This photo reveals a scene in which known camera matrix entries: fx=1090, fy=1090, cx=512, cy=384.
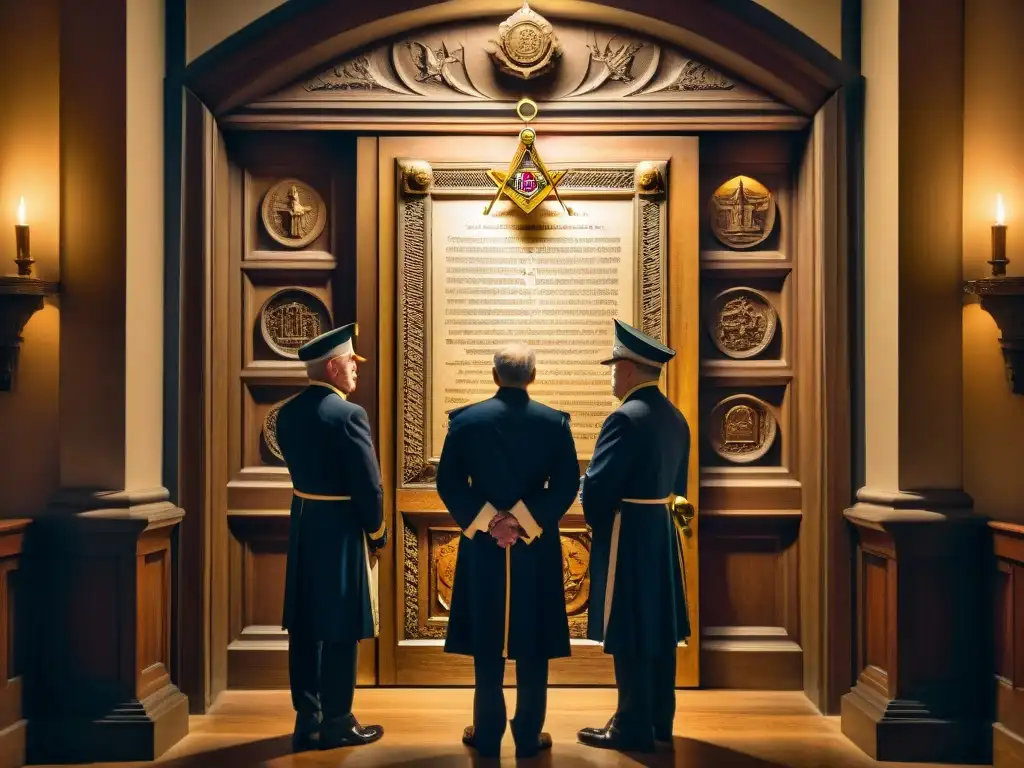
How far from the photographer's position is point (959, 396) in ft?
13.1

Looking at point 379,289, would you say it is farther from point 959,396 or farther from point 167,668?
point 959,396

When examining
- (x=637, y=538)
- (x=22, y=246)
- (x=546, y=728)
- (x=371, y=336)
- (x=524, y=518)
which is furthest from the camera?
(x=371, y=336)

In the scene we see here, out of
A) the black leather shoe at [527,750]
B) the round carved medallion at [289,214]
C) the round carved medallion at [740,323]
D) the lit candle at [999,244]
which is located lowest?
the black leather shoe at [527,750]

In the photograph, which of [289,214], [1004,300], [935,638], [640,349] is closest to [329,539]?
→ [640,349]

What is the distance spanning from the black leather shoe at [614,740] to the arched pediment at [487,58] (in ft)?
8.32

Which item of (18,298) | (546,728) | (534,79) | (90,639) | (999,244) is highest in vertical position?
(534,79)

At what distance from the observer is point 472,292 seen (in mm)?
4727

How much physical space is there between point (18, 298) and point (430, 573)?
1.99 meters

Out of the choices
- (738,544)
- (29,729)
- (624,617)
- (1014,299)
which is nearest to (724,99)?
(1014,299)

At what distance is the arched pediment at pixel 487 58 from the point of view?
443cm

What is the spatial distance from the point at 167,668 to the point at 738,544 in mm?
2413

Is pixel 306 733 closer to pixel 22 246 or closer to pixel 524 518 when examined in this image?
→ pixel 524 518

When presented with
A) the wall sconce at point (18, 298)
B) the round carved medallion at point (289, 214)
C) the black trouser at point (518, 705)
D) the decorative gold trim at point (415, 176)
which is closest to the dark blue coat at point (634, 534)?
the black trouser at point (518, 705)

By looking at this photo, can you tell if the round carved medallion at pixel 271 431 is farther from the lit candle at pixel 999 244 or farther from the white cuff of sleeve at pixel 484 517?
the lit candle at pixel 999 244
